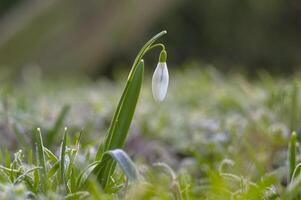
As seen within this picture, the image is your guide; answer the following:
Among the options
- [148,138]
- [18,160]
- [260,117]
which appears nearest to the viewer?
[18,160]

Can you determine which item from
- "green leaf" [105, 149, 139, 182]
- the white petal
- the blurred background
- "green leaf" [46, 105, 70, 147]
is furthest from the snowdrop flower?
the blurred background

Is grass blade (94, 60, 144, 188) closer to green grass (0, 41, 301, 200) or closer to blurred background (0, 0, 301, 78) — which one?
green grass (0, 41, 301, 200)

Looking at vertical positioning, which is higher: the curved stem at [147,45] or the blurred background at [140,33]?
the curved stem at [147,45]

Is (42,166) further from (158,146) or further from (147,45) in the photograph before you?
(158,146)

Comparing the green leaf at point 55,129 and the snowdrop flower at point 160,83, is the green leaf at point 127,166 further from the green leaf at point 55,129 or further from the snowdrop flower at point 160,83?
the green leaf at point 55,129

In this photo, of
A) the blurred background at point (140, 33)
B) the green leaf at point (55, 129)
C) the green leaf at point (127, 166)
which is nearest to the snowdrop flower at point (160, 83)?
the green leaf at point (127, 166)

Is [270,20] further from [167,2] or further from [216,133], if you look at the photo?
[216,133]

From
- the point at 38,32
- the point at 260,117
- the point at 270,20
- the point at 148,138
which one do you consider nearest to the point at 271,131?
the point at 260,117
